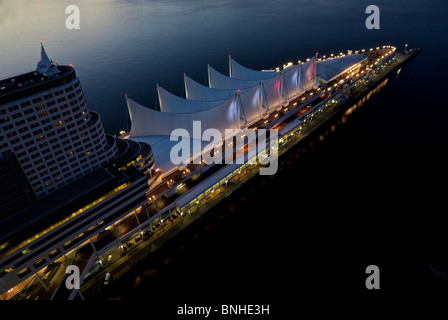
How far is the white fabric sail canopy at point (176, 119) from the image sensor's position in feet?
211

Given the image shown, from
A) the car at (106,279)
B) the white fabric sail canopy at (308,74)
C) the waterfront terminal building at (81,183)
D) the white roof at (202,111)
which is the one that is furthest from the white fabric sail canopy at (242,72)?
the car at (106,279)

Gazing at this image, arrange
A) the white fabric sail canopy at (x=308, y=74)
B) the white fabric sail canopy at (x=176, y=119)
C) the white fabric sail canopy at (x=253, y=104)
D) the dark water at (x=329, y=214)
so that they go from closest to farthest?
the dark water at (x=329, y=214) < the white fabric sail canopy at (x=176, y=119) < the white fabric sail canopy at (x=253, y=104) < the white fabric sail canopy at (x=308, y=74)

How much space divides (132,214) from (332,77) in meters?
84.0

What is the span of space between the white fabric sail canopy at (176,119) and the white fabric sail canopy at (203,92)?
8.83 metres

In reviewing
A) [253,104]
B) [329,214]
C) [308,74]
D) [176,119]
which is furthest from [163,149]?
[308,74]

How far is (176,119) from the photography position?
212 feet

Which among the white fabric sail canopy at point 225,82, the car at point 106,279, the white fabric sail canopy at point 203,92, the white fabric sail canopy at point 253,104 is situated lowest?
the car at point 106,279

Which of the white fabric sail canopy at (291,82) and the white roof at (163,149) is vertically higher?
the white fabric sail canopy at (291,82)

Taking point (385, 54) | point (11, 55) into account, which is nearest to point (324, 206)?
point (385, 54)

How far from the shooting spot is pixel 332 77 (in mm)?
99312

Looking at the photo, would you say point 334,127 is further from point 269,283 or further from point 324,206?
point 269,283

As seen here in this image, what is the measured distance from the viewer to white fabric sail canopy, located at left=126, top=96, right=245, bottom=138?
6438 centimetres

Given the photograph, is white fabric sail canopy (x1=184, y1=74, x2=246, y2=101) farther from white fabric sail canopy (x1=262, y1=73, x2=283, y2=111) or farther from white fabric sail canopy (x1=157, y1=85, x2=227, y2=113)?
white fabric sail canopy (x1=262, y1=73, x2=283, y2=111)

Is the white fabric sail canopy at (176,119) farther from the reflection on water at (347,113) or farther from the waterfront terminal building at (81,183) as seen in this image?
the reflection on water at (347,113)
